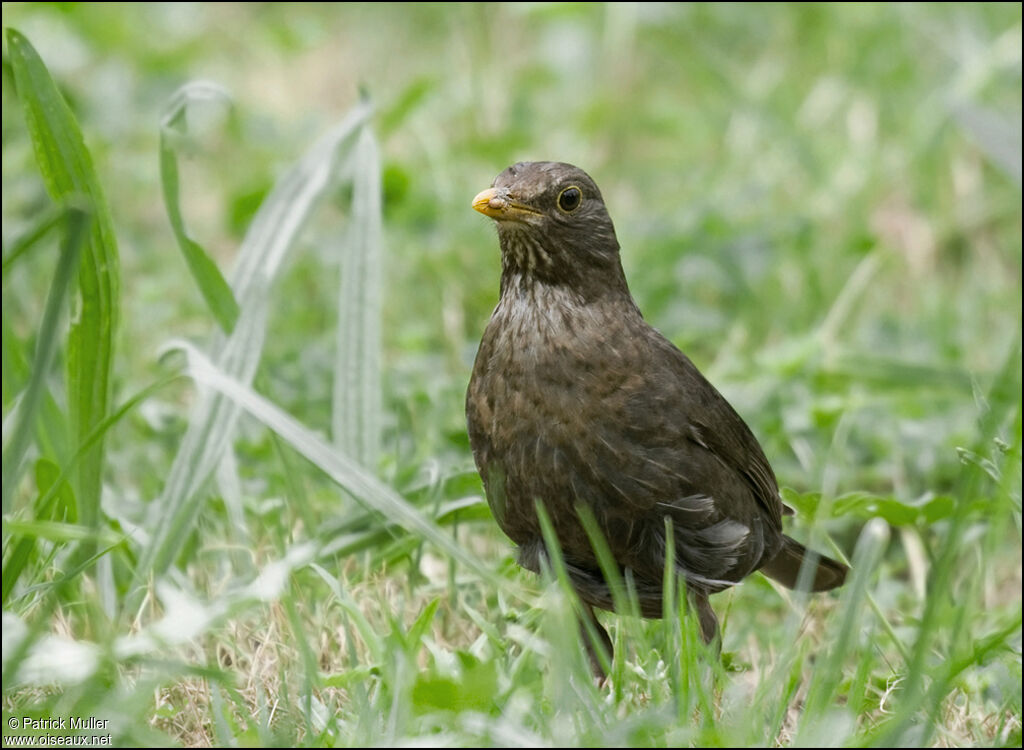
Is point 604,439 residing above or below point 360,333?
below

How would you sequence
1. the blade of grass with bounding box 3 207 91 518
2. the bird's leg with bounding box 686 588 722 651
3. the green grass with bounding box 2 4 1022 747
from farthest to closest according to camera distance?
the bird's leg with bounding box 686 588 722 651
the green grass with bounding box 2 4 1022 747
the blade of grass with bounding box 3 207 91 518

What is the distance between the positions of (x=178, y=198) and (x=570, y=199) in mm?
1042

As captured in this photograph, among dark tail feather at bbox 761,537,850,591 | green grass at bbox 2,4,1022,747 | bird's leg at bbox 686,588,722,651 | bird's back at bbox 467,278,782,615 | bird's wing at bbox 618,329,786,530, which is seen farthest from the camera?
dark tail feather at bbox 761,537,850,591

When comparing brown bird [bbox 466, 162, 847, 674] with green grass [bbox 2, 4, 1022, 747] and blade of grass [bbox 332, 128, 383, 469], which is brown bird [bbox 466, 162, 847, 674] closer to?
green grass [bbox 2, 4, 1022, 747]

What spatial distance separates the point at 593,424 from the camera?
333 centimetres

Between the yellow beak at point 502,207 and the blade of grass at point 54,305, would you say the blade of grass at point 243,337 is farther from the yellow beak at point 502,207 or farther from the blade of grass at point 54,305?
the blade of grass at point 54,305

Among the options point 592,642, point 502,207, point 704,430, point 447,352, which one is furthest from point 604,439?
point 447,352

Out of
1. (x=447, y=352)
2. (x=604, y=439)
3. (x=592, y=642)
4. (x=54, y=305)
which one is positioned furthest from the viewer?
(x=447, y=352)

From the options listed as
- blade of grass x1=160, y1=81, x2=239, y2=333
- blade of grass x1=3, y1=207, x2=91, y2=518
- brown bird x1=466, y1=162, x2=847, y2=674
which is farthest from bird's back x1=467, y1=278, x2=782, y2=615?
blade of grass x1=3, y1=207, x2=91, y2=518

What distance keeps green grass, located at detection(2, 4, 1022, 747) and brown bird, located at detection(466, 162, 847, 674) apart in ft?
0.54

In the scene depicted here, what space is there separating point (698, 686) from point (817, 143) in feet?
16.0

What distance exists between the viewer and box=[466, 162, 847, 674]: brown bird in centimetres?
334

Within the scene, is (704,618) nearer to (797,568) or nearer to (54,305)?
(797,568)

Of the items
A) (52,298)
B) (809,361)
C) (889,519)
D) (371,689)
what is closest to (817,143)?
(809,361)
